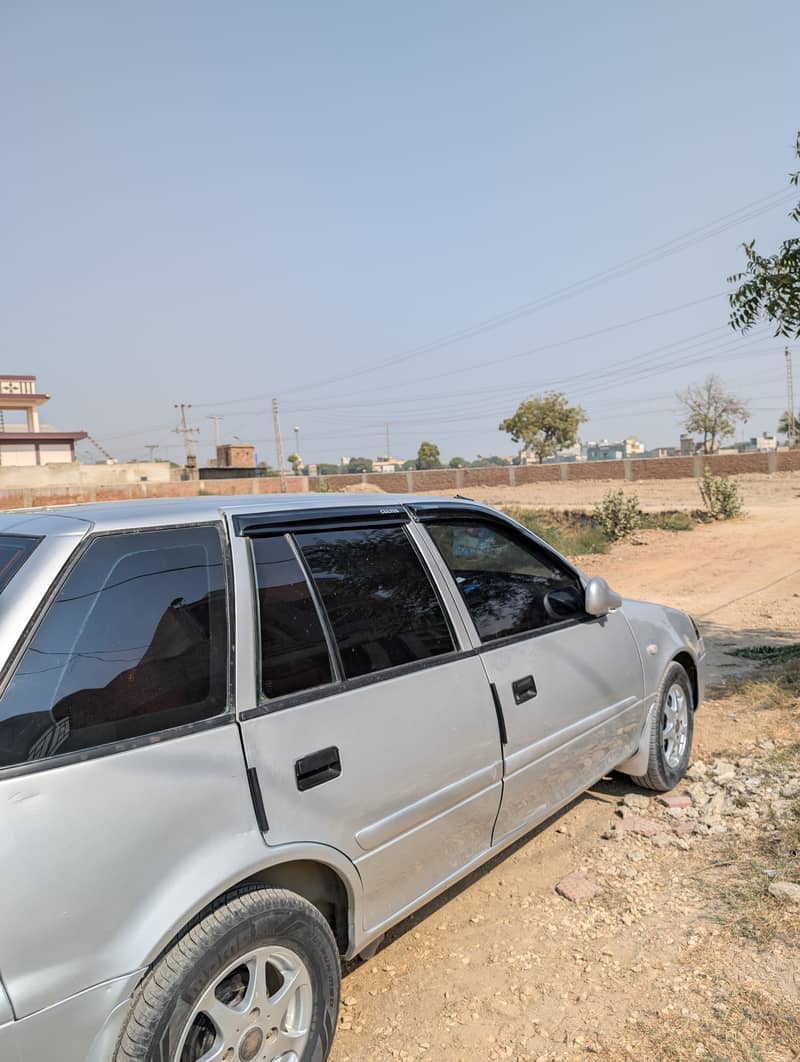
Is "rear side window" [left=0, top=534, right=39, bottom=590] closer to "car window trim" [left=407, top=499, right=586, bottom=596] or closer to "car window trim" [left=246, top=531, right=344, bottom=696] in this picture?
"car window trim" [left=246, top=531, right=344, bottom=696]

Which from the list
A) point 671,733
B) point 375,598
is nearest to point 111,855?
point 375,598

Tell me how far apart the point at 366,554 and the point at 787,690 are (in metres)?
4.59

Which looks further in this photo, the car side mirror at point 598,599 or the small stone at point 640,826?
the small stone at point 640,826

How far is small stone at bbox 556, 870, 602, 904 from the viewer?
3576mm

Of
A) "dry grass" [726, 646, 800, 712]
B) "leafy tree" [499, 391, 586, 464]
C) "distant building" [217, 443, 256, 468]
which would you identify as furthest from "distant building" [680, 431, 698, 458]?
"dry grass" [726, 646, 800, 712]

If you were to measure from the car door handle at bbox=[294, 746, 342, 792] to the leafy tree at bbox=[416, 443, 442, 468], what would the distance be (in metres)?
92.3

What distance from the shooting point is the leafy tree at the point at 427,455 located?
3755 inches

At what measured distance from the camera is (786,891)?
3.37 m

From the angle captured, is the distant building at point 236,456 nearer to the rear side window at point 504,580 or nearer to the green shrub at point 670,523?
the green shrub at point 670,523

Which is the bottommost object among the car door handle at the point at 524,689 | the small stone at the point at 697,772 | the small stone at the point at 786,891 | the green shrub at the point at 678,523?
the small stone at the point at 697,772

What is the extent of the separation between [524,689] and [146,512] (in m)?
1.72

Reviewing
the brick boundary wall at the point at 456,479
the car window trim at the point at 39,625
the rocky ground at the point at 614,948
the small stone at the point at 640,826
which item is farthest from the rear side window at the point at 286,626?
the brick boundary wall at the point at 456,479

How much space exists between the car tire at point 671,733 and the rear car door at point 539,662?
24cm

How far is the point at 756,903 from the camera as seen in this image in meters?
3.34
